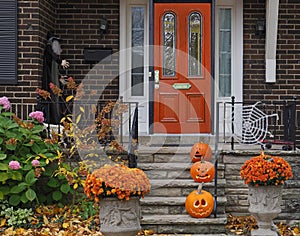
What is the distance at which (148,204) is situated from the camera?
7781mm

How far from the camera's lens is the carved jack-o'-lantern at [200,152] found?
8516mm

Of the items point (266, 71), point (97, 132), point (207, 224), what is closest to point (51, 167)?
point (97, 132)

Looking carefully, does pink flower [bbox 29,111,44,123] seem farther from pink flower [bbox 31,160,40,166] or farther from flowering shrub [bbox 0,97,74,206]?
pink flower [bbox 31,160,40,166]

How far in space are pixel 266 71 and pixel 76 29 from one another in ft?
10.8

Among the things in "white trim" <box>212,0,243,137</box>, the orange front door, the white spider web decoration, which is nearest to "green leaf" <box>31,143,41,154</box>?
the orange front door

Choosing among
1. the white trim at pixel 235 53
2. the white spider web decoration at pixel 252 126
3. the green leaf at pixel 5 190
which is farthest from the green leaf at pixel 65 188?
the white trim at pixel 235 53

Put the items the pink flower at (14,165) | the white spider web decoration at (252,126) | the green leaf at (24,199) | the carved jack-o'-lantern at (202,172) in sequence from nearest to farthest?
the pink flower at (14,165) < the green leaf at (24,199) < the carved jack-o'-lantern at (202,172) < the white spider web decoration at (252,126)

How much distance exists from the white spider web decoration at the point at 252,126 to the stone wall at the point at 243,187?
1.90 ft

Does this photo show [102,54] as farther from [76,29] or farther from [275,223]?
[275,223]

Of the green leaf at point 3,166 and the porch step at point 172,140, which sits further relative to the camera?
the porch step at point 172,140

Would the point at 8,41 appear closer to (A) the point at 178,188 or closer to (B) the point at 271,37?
(A) the point at 178,188

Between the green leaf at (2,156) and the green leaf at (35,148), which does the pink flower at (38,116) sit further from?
the green leaf at (2,156)

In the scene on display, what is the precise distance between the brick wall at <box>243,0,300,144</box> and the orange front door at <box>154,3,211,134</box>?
777mm

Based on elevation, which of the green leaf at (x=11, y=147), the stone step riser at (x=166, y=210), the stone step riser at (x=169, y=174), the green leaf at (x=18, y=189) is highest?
the green leaf at (x=11, y=147)
